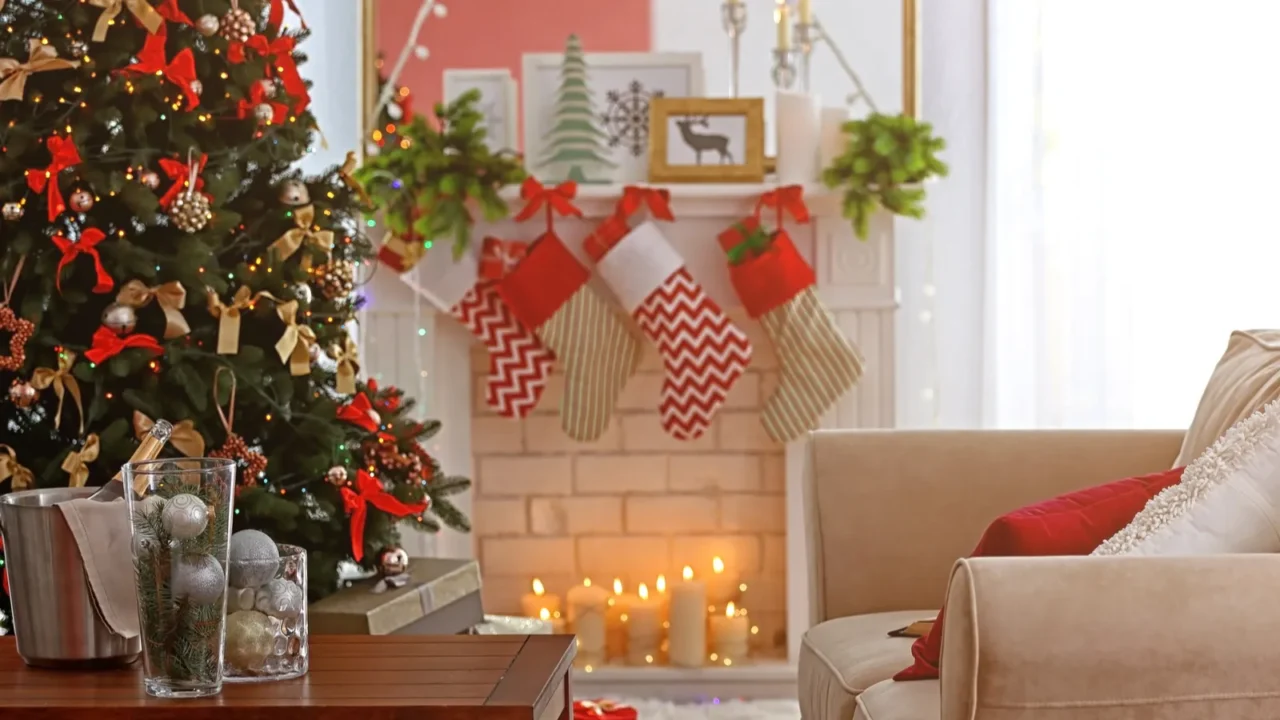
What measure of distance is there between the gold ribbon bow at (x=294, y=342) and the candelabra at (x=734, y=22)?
1.50m

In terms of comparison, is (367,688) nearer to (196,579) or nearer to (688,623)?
(196,579)

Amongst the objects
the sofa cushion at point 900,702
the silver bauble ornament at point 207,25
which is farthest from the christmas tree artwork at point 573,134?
the sofa cushion at point 900,702

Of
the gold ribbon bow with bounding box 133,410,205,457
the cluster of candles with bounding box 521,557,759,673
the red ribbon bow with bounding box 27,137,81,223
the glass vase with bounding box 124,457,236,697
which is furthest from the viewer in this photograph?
the cluster of candles with bounding box 521,557,759,673

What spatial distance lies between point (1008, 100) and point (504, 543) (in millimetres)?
1719

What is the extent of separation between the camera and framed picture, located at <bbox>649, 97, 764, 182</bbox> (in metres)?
3.52

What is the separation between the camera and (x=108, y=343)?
232 centimetres

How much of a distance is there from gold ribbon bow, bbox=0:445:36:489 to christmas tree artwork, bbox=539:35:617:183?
1563 millimetres

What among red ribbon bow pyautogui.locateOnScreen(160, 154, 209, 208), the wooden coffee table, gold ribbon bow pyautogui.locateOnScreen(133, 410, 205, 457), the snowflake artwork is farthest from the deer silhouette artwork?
the wooden coffee table

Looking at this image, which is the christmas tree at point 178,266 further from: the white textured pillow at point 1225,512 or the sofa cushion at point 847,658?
the white textured pillow at point 1225,512

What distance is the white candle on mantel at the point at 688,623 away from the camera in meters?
3.53

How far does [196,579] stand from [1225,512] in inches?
45.1

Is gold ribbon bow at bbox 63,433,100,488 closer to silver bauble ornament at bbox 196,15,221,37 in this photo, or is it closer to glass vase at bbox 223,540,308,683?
silver bauble ornament at bbox 196,15,221,37

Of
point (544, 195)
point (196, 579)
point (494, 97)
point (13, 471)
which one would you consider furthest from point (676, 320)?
point (196, 579)

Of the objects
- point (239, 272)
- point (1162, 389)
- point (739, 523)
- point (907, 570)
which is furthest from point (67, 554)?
point (1162, 389)
